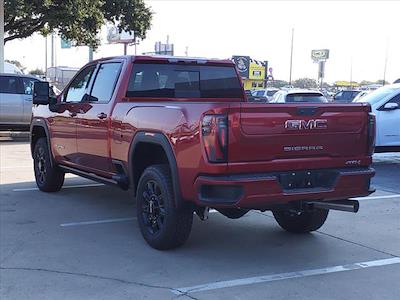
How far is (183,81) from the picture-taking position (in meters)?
7.07

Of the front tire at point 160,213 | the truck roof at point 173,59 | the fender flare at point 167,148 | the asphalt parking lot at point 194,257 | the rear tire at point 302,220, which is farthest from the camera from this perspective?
the truck roof at point 173,59

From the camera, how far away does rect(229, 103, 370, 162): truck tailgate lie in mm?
4879

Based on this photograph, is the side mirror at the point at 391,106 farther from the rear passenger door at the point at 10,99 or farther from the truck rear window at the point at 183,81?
the rear passenger door at the point at 10,99

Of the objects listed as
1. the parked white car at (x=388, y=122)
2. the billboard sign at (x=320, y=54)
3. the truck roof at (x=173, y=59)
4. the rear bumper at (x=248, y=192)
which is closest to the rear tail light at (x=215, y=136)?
the rear bumper at (x=248, y=192)

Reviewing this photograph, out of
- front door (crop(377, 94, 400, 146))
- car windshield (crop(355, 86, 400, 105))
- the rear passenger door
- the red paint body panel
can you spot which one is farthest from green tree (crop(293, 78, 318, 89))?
the red paint body panel

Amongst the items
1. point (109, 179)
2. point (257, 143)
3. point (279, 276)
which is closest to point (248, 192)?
point (257, 143)

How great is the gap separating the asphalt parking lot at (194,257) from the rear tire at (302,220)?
0.12 meters

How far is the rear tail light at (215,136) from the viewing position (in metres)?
4.80

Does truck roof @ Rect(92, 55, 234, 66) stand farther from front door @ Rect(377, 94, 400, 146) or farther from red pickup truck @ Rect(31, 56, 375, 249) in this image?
front door @ Rect(377, 94, 400, 146)

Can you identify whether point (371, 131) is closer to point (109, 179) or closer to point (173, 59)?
point (173, 59)

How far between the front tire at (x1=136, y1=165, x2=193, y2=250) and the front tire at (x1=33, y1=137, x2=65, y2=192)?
2935mm

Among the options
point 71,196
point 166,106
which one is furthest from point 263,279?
point 71,196

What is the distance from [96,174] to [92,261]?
192 centimetres

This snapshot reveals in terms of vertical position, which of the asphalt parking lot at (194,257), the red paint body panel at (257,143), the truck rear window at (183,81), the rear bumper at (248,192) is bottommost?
the asphalt parking lot at (194,257)
